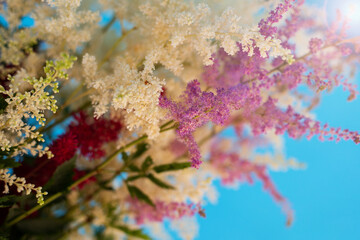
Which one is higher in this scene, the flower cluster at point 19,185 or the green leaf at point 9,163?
the green leaf at point 9,163

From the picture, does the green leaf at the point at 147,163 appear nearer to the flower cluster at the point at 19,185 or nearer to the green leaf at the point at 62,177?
the green leaf at the point at 62,177

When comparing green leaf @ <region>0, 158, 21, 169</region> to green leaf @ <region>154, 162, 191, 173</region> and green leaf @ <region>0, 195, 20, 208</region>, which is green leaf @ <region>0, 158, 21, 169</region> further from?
green leaf @ <region>154, 162, 191, 173</region>

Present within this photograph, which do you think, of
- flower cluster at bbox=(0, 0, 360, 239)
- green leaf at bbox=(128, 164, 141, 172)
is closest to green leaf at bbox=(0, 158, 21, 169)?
flower cluster at bbox=(0, 0, 360, 239)

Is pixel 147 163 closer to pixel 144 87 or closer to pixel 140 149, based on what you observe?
pixel 140 149

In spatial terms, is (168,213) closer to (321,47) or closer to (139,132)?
(139,132)

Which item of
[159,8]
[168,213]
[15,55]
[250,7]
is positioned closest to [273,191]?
[168,213]

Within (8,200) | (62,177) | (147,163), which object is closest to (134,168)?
(147,163)

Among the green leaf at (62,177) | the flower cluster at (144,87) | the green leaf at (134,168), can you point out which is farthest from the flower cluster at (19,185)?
the green leaf at (134,168)
